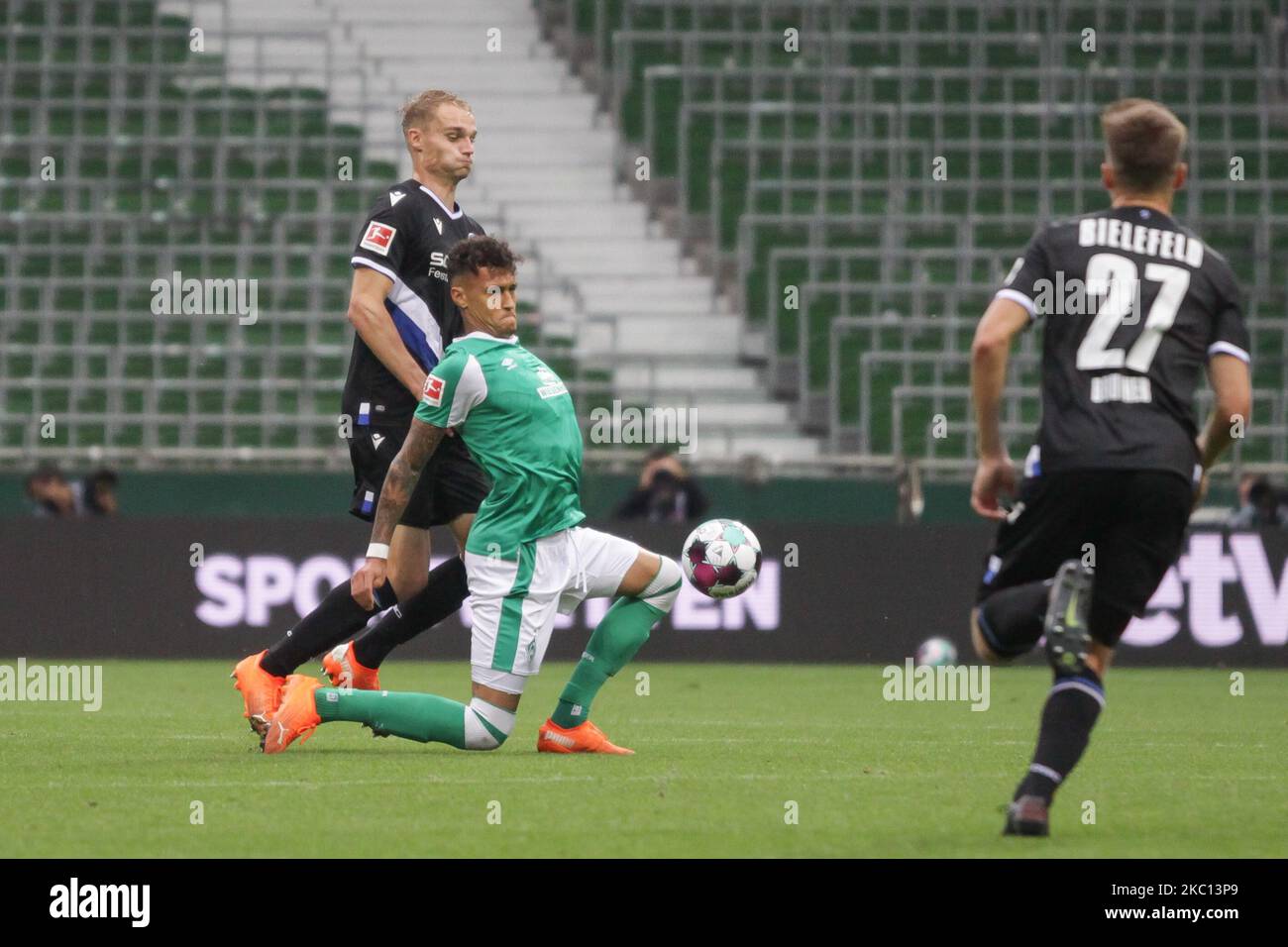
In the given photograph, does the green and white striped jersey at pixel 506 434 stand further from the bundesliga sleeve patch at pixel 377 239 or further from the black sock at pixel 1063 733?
the black sock at pixel 1063 733

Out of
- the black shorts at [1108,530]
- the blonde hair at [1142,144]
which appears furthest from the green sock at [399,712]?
the blonde hair at [1142,144]

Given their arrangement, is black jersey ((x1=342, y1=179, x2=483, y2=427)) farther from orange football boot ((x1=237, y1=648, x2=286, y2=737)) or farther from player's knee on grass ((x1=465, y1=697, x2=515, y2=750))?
player's knee on grass ((x1=465, y1=697, x2=515, y2=750))

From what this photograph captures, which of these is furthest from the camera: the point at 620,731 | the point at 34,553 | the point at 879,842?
the point at 34,553

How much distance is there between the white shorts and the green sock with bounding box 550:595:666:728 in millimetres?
264

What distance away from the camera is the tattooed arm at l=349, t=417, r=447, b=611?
23.8ft

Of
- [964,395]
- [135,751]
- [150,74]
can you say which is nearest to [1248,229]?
[964,395]

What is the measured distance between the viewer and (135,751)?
800cm

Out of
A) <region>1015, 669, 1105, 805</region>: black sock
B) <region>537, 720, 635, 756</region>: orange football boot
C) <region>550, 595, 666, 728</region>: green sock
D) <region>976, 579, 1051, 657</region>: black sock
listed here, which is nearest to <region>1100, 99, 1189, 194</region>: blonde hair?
<region>976, 579, 1051, 657</region>: black sock

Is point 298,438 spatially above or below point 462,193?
below

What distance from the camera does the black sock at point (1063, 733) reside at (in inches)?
216

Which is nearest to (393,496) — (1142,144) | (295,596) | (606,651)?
(606,651)
